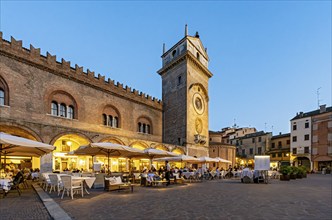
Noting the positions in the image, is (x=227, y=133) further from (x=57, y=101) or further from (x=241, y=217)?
(x=241, y=217)

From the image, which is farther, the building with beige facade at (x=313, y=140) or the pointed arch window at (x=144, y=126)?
the building with beige facade at (x=313, y=140)

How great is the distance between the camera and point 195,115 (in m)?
32.1

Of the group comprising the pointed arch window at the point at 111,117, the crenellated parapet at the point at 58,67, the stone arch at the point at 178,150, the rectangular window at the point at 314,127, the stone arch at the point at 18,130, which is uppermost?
the crenellated parapet at the point at 58,67

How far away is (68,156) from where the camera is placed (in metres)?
19.8

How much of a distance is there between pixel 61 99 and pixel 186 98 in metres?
→ 16.0

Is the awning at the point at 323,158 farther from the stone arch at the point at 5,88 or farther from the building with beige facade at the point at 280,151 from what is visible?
the stone arch at the point at 5,88

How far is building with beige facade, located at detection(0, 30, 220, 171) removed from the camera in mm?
16031

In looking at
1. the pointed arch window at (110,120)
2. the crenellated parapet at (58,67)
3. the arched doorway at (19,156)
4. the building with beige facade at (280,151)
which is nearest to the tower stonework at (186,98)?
the crenellated parapet at (58,67)

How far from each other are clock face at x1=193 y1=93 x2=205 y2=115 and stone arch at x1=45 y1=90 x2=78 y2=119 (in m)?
17.0

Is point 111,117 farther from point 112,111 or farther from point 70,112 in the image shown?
point 70,112

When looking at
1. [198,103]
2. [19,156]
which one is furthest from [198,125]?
[19,156]

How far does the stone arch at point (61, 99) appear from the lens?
60.4ft

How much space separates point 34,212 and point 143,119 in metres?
22.5

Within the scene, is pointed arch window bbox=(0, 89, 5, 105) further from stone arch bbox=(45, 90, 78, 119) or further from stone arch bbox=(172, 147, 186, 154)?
stone arch bbox=(172, 147, 186, 154)
